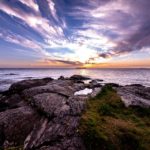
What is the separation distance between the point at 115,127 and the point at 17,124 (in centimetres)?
714

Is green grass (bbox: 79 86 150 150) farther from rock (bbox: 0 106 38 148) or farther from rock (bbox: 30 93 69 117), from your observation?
rock (bbox: 0 106 38 148)

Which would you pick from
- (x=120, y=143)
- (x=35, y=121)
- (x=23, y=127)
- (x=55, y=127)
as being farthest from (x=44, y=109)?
(x=120, y=143)

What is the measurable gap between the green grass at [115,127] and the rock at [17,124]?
166 inches

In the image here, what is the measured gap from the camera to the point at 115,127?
35.8ft

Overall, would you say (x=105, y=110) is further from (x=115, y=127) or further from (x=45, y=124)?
(x=45, y=124)

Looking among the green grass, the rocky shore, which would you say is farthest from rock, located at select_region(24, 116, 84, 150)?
the green grass

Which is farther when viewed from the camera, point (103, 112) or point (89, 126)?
point (103, 112)

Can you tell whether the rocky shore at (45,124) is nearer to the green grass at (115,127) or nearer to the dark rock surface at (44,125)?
the dark rock surface at (44,125)

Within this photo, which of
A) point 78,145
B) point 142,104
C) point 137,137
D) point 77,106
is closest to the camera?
point 78,145

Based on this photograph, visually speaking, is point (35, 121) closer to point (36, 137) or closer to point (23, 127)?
point (23, 127)

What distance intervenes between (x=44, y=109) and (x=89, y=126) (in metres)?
4.65

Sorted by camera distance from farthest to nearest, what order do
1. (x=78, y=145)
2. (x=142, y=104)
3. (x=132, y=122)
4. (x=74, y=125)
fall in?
(x=142, y=104), (x=132, y=122), (x=74, y=125), (x=78, y=145)

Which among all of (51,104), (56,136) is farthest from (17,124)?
(56,136)

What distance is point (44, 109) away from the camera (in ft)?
45.4
